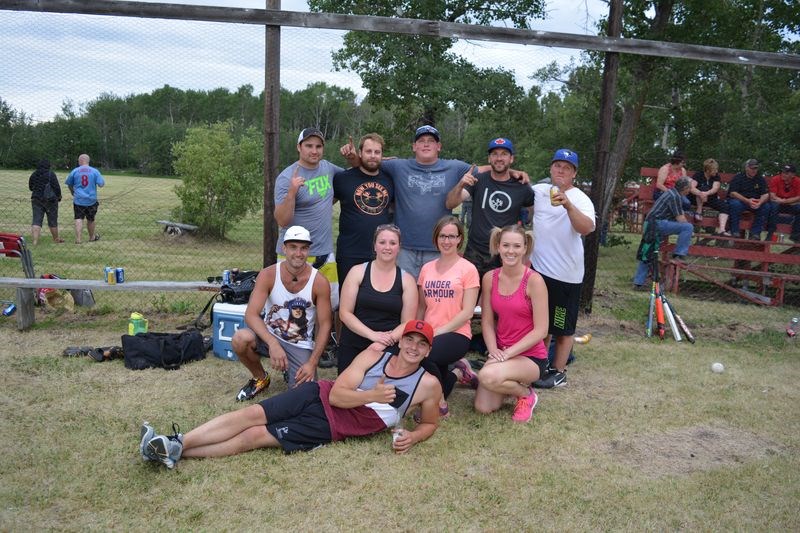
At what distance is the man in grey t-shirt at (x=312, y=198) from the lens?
523 centimetres

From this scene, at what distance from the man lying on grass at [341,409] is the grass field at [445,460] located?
9cm

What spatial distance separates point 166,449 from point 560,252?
344cm

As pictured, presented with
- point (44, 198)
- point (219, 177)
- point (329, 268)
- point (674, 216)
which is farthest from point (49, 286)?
point (674, 216)

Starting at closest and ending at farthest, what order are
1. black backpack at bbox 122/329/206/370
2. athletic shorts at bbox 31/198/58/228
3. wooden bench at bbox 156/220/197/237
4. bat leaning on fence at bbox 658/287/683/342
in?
1. black backpack at bbox 122/329/206/370
2. bat leaning on fence at bbox 658/287/683/342
3. athletic shorts at bbox 31/198/58/228
4. wooden bench at bbox 156/220/197/237

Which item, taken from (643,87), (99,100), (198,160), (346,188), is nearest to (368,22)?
(346,188)

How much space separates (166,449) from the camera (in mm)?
3543

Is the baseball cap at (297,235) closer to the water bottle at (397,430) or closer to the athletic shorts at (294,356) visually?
the athletic shorts at (294,356)

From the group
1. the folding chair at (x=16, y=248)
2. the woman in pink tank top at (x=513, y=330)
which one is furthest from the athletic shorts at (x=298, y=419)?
the folding chair at (x=16, y=248)

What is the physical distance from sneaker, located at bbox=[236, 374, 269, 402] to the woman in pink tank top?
164 centimetres

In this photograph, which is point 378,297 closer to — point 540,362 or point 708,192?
point 540,362

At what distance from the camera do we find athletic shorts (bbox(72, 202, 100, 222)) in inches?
452

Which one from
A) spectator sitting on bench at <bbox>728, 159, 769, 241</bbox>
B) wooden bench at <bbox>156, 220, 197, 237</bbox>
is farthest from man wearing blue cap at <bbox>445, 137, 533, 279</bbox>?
wooden bench at <bbox>156, 220, 197, 237</bbox>

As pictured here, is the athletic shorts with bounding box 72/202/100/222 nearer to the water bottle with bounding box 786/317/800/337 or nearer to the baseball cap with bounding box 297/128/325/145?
the baseball cap with bounding box 297/128/325/145

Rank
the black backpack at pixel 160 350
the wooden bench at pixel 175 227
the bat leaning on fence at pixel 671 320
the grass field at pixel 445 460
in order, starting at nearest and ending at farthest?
the grass field at pixel 445 460
the black backpack at pixel 160 350
the bat leaning on fence at pixel 671 320
the wooden bench at pixel 175 227
